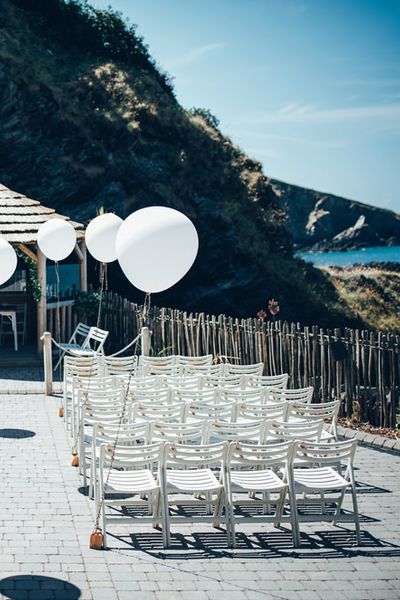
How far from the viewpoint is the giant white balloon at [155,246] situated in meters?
8.42

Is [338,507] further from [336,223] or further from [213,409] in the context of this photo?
[336,223]

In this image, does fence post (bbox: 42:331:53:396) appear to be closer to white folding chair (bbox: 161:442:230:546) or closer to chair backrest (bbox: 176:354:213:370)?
chair backrest (bbox: 176:354:213:370)

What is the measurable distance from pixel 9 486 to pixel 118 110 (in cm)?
2432

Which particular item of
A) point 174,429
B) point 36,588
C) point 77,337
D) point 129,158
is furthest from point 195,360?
point 129,158

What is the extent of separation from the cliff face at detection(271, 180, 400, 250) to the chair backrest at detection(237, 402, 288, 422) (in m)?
136

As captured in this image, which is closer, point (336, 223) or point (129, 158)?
point (129, 158)

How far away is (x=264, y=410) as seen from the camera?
10211mm

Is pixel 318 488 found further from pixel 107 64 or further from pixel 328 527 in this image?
pixel 107 64

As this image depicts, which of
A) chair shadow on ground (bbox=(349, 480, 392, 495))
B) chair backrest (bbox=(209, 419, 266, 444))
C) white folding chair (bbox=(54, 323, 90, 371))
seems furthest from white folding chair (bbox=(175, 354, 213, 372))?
white folding chair (bbox=(54, 323, 90, 371))

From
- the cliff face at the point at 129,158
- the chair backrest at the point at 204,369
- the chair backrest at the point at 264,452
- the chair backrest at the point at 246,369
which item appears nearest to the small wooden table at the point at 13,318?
the cliff face at the point at 129,158

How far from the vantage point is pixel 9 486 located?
377 inches

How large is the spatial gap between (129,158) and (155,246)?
22.8 m

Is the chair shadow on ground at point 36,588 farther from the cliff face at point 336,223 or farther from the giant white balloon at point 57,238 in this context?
the cliff face at point 336,223

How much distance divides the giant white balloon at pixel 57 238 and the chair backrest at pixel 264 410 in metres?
6.44
